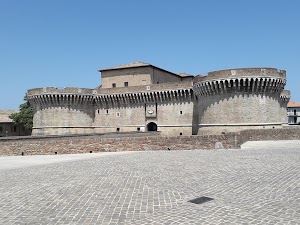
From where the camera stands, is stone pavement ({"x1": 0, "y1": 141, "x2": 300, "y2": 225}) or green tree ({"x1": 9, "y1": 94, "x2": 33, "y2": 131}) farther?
green tree ({"x1": 9, "y1": 94, "x2": 33, "y2": 131})

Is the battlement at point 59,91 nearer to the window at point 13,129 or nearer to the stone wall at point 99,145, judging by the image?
the window at point 13,129

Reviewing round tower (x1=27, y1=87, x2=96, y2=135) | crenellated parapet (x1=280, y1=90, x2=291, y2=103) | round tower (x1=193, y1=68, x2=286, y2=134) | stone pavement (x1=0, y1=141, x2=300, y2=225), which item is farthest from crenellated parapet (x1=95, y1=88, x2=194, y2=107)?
stone pavement (x1=0, y1=141, x2=300, y2=225)

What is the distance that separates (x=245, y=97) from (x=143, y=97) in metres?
13.5

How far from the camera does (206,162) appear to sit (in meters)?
10.9

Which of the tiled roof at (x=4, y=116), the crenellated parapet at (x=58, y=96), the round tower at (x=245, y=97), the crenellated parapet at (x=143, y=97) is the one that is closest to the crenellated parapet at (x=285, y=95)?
the round tower at (x=245, y=97)

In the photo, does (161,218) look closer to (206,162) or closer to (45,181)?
(45,181)

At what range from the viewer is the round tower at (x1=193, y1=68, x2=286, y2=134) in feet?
85.5

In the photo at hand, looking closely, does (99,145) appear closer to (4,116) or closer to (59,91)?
(59,91)

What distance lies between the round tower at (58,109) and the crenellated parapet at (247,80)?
18.4m

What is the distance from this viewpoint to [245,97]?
26500 mm

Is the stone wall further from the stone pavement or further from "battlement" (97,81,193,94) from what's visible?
"battlement" (97,81,193,94)

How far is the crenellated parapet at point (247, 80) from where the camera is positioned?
1021 inches

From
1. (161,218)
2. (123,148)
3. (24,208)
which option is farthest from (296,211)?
(123,148)

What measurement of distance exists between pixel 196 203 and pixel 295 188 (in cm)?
260
